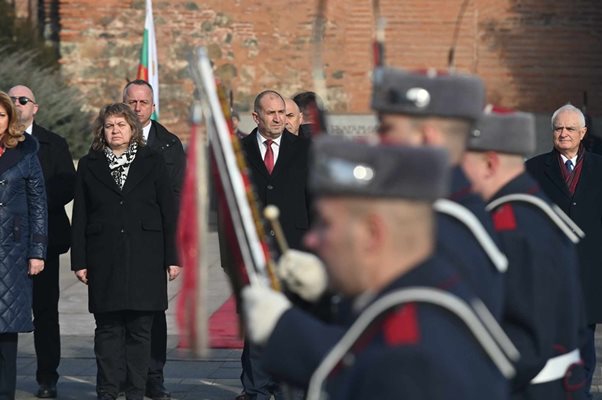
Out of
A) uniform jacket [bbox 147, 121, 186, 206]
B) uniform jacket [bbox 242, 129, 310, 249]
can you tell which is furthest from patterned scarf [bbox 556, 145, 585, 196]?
uniform jacket [bbox 147, 121, 186, 206]

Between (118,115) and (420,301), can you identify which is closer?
(420,301)

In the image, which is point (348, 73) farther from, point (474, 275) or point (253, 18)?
point (474, 275)

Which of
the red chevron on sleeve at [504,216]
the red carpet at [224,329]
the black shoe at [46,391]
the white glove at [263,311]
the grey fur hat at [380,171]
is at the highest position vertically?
the grey fur hat at [380,171]

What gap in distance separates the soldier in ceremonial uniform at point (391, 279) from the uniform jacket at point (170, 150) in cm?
684

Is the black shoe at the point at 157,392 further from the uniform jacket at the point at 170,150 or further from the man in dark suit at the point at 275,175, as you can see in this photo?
the uniform jacket at the point at 170,150

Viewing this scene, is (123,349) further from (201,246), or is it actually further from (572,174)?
(201,246)

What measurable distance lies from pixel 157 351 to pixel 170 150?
1314 millimetres

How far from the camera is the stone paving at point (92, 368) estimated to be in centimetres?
1013

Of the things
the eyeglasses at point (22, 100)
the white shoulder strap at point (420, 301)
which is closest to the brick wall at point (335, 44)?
the eyeglasses at point (22, 100)

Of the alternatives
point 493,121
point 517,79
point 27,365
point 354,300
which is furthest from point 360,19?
point 354,300

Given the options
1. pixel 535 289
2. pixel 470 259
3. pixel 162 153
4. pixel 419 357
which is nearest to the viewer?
pixel 419 357

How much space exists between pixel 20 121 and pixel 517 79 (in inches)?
548

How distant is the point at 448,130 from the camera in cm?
414

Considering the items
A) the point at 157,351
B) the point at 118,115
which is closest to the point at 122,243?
the point at 118,115
